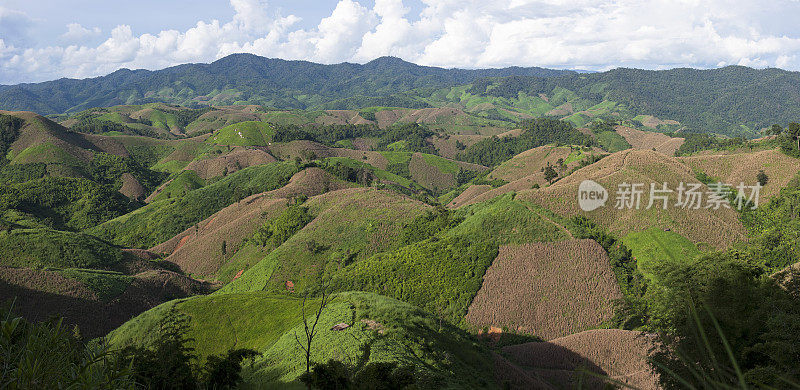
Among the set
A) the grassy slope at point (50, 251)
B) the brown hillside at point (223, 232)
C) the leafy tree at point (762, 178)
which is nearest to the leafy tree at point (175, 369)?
the grassy slope at point (50, 251)

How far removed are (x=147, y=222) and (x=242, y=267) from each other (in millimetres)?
52929

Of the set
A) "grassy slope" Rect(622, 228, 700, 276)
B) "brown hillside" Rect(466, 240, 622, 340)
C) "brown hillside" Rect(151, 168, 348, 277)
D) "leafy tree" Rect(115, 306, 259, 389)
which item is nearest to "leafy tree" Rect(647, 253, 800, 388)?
"brown hillside" Rect(466, 240, 622, 340)

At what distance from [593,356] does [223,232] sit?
3103 inches

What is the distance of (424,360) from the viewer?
87.3ft

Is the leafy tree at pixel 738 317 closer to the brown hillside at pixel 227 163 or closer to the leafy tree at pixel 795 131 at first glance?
the leafy tree at pixel 795 131

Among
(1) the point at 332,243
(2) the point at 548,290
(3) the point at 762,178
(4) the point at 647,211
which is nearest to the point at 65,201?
(1) the point at 332,243

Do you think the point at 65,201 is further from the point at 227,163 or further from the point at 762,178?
the point at 762,178

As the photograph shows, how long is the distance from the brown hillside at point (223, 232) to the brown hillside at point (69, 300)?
25069mm

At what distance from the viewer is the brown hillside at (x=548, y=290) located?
46812mm

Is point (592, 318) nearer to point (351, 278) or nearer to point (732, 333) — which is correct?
point (732, 333)

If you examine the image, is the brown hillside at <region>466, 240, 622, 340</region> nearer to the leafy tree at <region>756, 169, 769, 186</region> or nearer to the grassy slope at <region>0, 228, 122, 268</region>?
the leafy tree at <region>756, 169, 769, 186</region>

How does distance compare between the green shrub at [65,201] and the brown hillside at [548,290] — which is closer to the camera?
the brown hillside at [548,290]

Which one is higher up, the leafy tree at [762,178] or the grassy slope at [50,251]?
the leafy tree at [762,178]

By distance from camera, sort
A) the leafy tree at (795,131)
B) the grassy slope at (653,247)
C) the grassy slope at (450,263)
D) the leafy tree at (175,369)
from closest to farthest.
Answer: the leafy tree at (175,369) < the grassy slope at (450,263) < the grassy slope at (653,247) < the leafy tree at (795,131)
